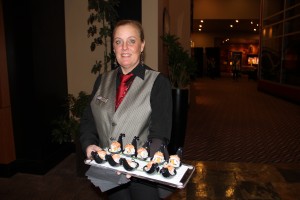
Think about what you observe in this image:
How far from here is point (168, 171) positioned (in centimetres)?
126

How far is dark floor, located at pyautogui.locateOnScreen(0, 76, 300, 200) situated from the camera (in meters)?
3.29

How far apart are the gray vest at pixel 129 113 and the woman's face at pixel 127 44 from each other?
0.33 feet

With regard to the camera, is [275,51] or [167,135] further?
[275,51]

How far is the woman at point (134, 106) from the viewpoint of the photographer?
1517 millimetres

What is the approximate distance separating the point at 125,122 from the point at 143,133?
0.11 metres

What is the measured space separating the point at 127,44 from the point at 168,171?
670 mm

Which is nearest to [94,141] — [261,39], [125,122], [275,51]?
[125,122]

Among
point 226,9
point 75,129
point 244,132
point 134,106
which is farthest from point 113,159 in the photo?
point 226,9

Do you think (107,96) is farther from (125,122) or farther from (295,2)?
(295,2)

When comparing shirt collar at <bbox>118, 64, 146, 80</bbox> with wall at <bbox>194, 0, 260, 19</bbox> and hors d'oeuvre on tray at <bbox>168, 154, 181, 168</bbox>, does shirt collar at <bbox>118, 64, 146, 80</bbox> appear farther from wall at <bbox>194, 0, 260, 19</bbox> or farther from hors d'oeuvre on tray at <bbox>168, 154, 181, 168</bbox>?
wall at <bbox>194, 0, 260, 19</bbox>

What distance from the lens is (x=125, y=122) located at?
1.51 metres

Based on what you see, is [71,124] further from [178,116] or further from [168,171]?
[168,171]

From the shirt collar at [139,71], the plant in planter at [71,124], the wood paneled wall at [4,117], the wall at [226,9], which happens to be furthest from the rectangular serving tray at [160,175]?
the wall at [226,9]

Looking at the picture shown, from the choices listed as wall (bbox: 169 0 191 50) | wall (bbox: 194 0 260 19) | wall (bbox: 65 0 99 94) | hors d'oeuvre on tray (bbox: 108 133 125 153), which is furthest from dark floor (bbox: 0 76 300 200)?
wall (bbox: 194 0 260 19)
